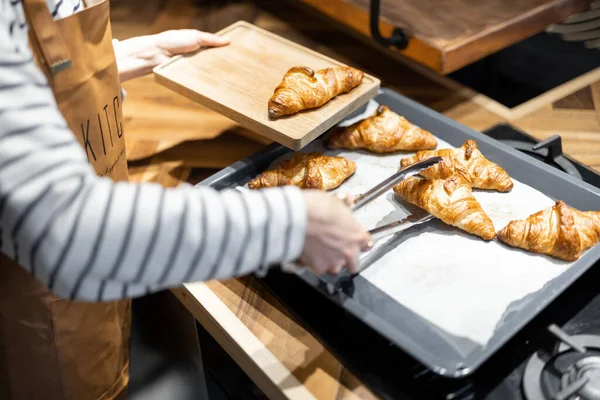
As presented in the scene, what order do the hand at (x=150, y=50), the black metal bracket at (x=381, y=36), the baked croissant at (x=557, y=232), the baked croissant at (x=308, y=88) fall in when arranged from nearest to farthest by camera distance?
1. the baked croissant at (x=557, y=232)
2. the baked croissant at (x=308, y=88)
3. the hand at (x=150, y=50)
4. the black metal bracket at (x=381, y=36)

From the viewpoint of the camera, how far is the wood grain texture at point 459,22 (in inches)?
51.8

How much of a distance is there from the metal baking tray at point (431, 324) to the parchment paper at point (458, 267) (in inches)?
0.7

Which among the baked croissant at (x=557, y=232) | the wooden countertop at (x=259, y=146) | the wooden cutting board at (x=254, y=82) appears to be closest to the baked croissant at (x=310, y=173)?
the wooden cutting board at (x=254, y=82)

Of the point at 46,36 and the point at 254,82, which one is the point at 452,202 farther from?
the point at 46,36

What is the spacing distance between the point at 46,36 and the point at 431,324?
0.65 meters

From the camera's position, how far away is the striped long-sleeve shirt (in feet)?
2.06

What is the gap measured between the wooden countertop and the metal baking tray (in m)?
0.09

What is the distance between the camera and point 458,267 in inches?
39.3

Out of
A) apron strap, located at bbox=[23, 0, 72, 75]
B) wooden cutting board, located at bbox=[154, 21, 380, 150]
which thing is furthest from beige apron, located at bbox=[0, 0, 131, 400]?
wooden cutting board, located at bbox=[154, 21, 380, 150]

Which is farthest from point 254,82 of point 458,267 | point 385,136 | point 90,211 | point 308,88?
point 90,211

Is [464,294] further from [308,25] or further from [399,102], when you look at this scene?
[308,25]

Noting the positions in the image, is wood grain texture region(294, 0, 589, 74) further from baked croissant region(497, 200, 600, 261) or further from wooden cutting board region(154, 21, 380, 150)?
baked croissant region(497, 200, 600, 261)

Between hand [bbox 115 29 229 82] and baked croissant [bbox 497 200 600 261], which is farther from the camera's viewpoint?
hand [bbox 115 29 229 82]

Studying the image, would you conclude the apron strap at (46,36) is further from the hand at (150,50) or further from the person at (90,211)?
the hand at (150,50)
